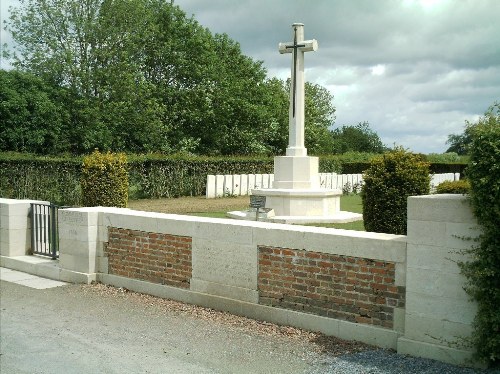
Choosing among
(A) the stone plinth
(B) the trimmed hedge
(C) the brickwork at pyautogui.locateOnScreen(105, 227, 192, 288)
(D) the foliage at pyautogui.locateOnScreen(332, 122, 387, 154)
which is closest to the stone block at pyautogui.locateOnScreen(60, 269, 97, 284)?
(C) the brickwork at pyautogui.locateOnScreen(105, 227, 192, 288)

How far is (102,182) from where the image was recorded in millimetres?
13844

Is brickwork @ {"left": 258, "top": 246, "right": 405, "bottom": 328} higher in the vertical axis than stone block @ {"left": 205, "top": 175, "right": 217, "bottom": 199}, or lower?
lower

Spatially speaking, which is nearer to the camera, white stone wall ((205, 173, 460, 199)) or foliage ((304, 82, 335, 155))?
white stone wall ((205, 173, 460, 199))

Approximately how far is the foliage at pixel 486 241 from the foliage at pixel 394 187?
208 inches

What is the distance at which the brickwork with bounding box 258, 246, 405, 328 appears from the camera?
5.52 m

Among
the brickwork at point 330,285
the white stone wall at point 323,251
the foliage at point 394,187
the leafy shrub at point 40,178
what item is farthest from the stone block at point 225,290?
the leafy shrub at point 40,178

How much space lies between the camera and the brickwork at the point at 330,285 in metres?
5.52

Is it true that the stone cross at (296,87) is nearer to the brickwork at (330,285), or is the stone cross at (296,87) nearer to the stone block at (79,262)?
the stone block at (79,262)

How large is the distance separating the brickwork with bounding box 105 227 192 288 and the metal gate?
177 centimetres

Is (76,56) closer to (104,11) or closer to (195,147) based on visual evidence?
(104,11)

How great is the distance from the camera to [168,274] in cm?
758

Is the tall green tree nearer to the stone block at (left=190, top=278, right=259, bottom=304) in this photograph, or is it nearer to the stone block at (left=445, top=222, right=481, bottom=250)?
the stone block at (left=190, top=278, right=259, bottom=304)

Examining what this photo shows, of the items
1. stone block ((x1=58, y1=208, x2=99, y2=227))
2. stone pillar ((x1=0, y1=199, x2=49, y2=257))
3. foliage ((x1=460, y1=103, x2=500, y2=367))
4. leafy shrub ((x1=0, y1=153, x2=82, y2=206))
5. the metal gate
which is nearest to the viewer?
foliage ((x1=460, y1=103, x2=500, y2=367))

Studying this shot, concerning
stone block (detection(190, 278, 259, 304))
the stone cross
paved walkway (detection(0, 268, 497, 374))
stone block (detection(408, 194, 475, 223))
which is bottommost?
paved walkway (detection(0, 268, 497, 374))
